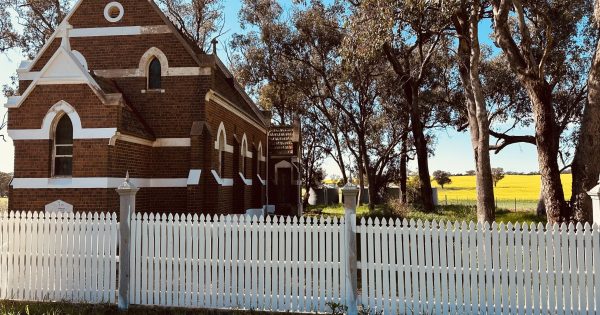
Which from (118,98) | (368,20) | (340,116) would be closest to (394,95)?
(340,116)

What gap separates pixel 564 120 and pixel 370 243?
27.8 meters

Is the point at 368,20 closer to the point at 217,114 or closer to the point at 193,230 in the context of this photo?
the point at 217,114

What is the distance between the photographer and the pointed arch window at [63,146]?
13.6 meters

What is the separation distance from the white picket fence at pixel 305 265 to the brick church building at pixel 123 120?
463 centimetres

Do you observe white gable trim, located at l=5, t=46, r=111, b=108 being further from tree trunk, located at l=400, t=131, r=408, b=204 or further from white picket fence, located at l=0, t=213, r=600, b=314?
tree trunk, located at l=400, t=131, r=408, b=204

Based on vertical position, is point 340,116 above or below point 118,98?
above

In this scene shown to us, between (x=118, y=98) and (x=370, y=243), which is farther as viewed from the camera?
(x=118, y=98)

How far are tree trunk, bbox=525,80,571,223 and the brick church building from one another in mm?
10151

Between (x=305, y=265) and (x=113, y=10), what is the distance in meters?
13.3

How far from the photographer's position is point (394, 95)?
35.5 m

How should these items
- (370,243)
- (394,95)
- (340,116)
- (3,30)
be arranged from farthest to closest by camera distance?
1. (340,116)
2. (394,95)
3. (3,30)
4. (370,243)

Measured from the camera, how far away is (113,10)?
16.3 metres

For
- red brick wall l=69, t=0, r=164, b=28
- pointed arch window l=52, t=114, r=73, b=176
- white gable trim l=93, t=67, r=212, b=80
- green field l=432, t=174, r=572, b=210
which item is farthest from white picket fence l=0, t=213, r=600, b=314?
green field l=432, t=174, r=572, b=210

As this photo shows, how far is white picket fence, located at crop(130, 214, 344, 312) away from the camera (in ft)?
26.1
